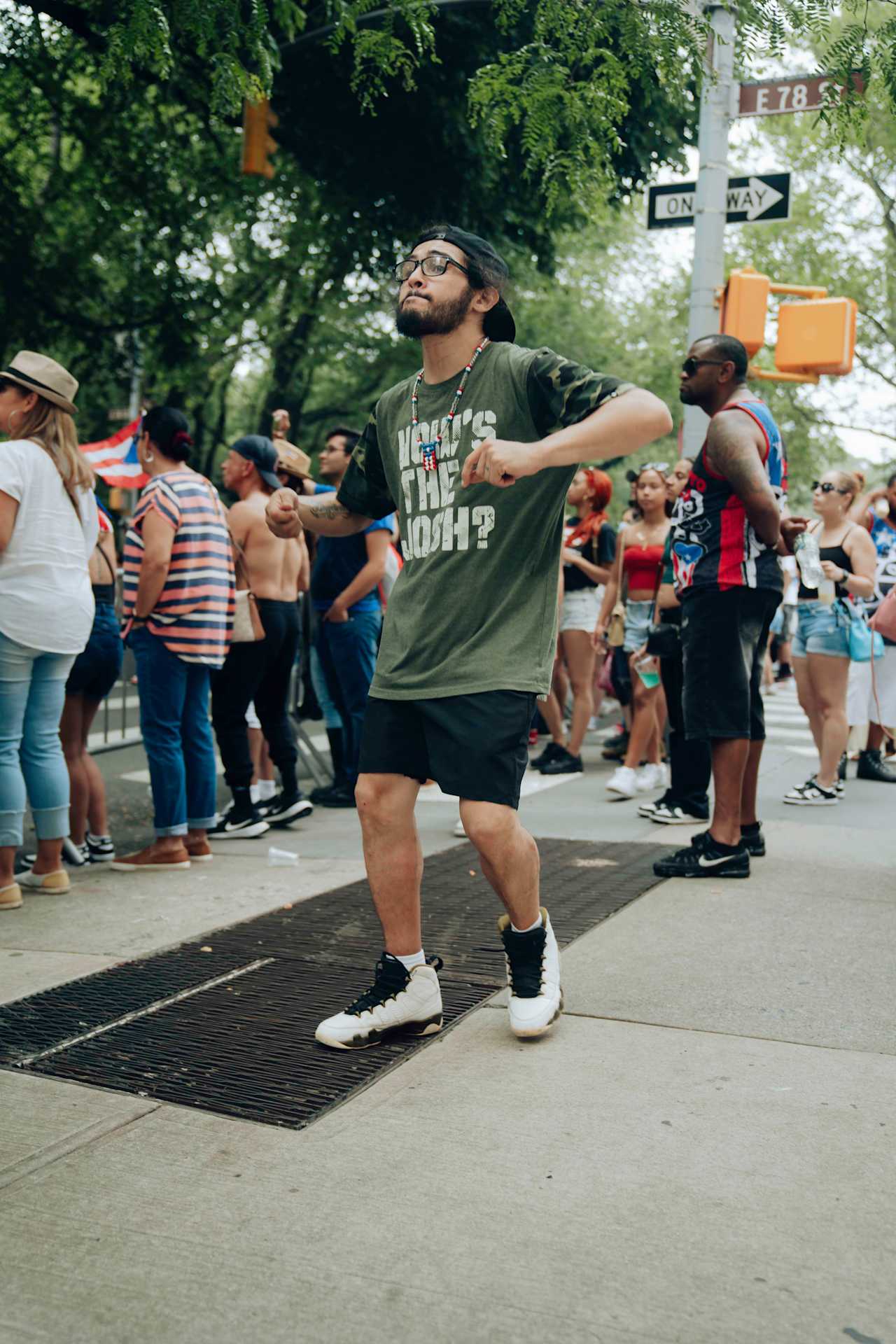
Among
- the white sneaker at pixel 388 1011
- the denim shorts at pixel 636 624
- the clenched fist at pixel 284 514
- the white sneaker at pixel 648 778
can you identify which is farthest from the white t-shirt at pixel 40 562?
the denim shorts at pixel 636 624

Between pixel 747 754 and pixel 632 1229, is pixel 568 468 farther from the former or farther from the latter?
pixel 747 754

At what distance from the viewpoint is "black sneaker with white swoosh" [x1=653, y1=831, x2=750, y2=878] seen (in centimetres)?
563

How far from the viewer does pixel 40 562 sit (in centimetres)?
522

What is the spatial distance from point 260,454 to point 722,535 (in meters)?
2.51

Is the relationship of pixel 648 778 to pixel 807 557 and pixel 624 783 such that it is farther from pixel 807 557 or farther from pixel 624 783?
pixel 807 557

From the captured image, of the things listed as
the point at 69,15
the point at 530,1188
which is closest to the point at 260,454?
the point at 69,15

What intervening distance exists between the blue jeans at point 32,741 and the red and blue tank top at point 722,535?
8.10 feet

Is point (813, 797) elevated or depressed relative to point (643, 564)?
depressed

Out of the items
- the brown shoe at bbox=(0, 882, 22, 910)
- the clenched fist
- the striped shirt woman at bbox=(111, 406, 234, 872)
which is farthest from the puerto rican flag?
the clenched fist

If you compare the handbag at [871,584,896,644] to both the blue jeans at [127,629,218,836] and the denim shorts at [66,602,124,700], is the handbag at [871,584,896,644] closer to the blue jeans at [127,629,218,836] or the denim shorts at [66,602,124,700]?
the blue jeans at [127,629,218,836]

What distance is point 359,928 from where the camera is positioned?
489 centimetres

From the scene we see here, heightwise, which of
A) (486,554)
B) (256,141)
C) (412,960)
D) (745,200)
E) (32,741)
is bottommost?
(412,960)

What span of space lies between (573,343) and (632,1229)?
27.6 m

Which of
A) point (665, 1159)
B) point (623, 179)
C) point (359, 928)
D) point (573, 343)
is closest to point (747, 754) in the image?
point (359, 928)
